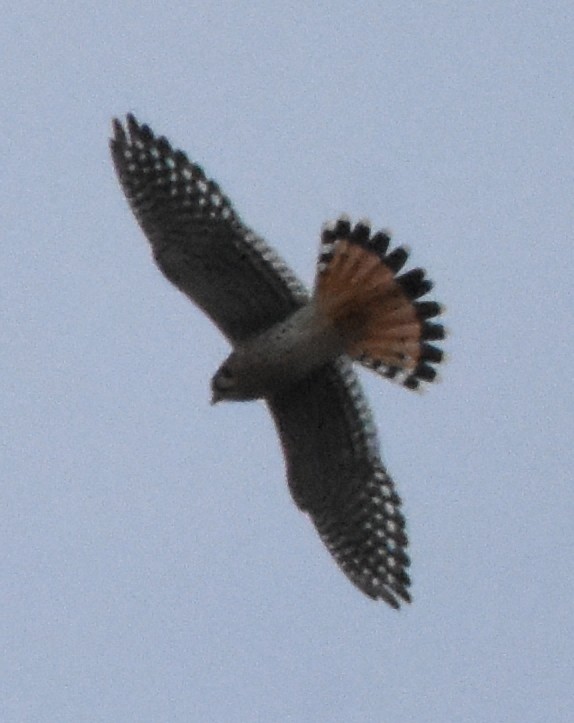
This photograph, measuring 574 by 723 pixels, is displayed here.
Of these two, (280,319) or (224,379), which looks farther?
(224,379)

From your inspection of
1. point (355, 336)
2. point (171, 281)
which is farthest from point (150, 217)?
point (355, 336)

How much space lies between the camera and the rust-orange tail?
11828 mm

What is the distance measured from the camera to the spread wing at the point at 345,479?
12.7 m

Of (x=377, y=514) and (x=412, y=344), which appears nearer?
(x=412, y=344)

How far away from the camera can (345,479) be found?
42.3 ft

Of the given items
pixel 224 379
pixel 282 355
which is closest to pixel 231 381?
pixel 224 379

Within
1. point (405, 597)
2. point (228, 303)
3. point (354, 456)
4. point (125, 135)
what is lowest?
point (405, 597)

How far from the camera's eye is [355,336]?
1221cm

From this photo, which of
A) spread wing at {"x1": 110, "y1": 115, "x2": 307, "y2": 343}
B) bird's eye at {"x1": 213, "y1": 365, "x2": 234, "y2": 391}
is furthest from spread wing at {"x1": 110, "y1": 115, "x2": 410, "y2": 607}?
bird's eye at {"x1": 213, "y1": 365, "x2": 234, "y2": 391}

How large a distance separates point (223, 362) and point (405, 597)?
1716mm

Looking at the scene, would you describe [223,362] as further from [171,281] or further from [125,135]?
[125,135]

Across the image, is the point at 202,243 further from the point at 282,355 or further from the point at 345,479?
the point at 345,479

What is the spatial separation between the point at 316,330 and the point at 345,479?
3.63 feet

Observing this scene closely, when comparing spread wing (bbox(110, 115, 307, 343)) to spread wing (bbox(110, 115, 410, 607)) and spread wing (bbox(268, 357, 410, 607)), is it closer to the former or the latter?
spread wing (bbox(110, 115, 410, 607))
